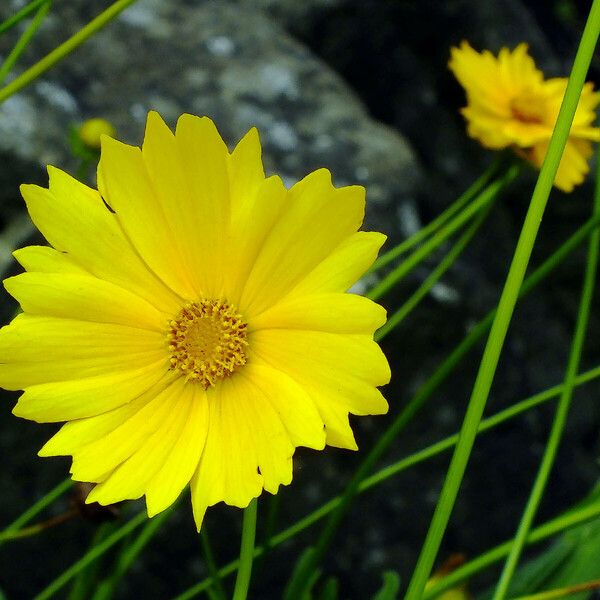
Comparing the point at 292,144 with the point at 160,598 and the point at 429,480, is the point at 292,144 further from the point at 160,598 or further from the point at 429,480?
the point at 160,598

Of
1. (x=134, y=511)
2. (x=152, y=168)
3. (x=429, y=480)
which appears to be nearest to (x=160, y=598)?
(x=134, y=511)

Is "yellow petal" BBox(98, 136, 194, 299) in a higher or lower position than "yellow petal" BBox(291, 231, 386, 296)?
higher

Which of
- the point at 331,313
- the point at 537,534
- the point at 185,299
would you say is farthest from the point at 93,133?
the point at 537,534

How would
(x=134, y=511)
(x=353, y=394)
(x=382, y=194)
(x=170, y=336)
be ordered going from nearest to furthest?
(x=353, y=394)
(x=170, y=336)
(x=134, y=511)
(x=382, y=194)

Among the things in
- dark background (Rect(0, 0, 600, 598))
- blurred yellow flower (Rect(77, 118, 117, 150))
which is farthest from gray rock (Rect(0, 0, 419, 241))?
blurred yellow flower (Rect(77, 118, 117, 150))

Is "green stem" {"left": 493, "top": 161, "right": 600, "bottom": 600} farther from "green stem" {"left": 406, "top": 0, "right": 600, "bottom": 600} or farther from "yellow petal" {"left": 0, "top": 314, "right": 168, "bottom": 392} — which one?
"yellow petal" {"left": 0, "top": 314, "right": 168, "bottom": 392}

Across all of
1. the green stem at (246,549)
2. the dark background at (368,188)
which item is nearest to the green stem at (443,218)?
the green stem at (246,549)

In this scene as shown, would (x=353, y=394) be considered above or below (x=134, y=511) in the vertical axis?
below

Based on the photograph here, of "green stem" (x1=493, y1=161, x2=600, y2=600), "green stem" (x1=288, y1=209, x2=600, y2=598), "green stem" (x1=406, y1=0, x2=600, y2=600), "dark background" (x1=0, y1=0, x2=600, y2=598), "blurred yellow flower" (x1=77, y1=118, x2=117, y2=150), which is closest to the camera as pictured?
"green stem" (x1=406, y1=0, x2=600, y2=600)
